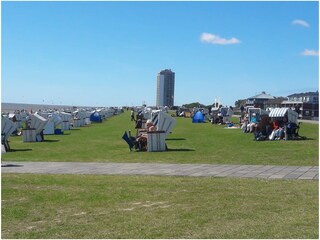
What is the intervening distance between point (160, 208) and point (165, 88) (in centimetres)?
14862

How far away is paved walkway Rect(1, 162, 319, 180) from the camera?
410 inches

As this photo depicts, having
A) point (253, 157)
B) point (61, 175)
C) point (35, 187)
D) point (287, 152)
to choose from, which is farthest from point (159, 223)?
point (287, 152)

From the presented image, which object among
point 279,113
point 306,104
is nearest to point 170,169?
point 279,113

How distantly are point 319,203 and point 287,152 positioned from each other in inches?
355

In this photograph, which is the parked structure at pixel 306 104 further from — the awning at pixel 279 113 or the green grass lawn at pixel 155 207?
the green grass lawn at pixel 155 207

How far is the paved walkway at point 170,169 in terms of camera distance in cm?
1041

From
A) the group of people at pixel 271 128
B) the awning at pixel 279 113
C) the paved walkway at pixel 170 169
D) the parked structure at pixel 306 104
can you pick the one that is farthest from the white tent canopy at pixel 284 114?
the parked structure at pixel 306 104

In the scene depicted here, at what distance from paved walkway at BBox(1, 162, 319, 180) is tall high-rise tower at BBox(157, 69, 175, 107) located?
464ft

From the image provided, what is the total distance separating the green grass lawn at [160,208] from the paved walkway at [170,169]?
91cm

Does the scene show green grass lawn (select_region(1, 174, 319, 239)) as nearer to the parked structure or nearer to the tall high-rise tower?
the parked structure

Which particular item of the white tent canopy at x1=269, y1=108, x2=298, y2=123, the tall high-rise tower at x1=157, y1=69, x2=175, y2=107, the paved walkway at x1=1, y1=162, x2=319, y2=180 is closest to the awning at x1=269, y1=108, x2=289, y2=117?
the white tent canopy at x1=269, y1=108, x2=298, y2=123

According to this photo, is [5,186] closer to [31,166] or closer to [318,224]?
[31,166]

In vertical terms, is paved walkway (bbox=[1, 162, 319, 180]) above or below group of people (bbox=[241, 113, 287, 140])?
below

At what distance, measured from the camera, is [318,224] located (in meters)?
5.74
